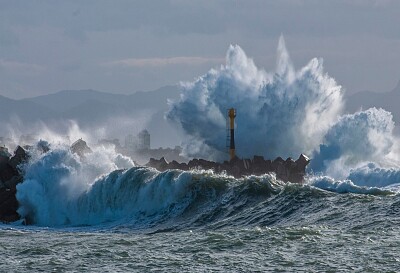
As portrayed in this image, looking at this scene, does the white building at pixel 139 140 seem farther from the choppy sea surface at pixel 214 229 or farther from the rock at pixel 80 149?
the choppy sea surface at pixel 214 229

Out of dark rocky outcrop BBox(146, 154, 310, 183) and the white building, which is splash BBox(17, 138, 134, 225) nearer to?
dark rocky outcrop BBox(146, 154, 310, 183)

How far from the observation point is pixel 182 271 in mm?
19281

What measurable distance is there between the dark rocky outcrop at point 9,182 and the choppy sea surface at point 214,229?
3.21 m

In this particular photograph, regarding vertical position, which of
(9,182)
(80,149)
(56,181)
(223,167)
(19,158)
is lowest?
(56,181)

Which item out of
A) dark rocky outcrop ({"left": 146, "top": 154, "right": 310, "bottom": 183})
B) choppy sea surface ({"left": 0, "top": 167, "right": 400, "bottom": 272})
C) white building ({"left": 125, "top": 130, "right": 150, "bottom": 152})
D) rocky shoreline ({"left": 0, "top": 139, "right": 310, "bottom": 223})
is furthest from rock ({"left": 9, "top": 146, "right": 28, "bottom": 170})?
white building ({"left": 125, "top": 130, "right": 150, "bottom": 152})

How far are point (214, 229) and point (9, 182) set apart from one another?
23546 millimetres

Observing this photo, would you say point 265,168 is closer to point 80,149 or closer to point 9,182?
point 80,149

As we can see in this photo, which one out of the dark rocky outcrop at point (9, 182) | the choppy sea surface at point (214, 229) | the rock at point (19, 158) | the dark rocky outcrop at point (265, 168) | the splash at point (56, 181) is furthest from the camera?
the rock at point (19, 158)

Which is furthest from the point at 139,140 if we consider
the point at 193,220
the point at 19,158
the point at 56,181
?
the point at 193,220

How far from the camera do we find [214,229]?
28219 millimetres

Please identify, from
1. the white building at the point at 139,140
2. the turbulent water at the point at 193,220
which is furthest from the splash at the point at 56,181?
the white building at the point at 139,140

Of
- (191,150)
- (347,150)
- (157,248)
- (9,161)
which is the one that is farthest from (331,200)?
(191,150)

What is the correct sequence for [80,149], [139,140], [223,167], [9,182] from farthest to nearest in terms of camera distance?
[139,140], [80,149], [223,167], [9,182]

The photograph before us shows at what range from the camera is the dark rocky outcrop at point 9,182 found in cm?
4431
